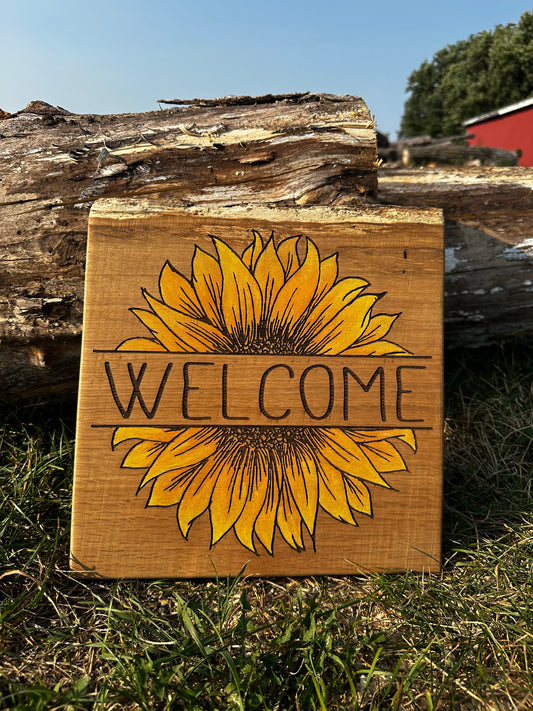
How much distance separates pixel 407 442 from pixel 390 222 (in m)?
0.70

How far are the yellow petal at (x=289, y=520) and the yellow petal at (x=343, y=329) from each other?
444 millimetres

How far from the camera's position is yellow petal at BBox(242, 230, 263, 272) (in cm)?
164

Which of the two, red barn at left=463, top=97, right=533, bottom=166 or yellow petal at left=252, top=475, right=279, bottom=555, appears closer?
yellow petal at left=252, top=475, right=279, bottom=555

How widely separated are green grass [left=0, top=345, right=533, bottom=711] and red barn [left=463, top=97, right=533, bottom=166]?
13427 millimetres

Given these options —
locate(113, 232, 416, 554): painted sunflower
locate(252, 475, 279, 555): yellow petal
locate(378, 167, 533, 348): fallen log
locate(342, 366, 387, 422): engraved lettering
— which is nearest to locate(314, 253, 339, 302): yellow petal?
locate(113, 232, 416, 554): painted sunflower

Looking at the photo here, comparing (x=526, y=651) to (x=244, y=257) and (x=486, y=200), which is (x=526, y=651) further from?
(x=486, y=200)

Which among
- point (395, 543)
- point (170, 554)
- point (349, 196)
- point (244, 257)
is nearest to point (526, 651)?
point (395, 543)

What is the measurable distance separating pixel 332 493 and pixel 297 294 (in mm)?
621

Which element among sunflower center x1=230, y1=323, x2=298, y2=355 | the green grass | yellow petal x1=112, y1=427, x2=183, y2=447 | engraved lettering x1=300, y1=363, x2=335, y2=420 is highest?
sunflower center x1=230, y1=323, x2=298, y2=355

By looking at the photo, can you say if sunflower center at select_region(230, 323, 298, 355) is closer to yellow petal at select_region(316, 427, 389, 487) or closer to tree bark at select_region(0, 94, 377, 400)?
yellow petal at select_region(316, 427, 389, 487)

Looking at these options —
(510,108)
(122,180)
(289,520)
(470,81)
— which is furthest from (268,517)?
(470,81)

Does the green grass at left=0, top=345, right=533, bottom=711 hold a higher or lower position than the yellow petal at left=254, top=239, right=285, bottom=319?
lower

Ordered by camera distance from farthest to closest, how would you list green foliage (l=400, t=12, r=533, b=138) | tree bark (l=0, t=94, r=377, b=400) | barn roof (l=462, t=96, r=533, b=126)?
green foliage (l=400, t=12, r=533, b=138), barn roof (l=462, t=96, r=533, b=126), tree bark (l=0, t=94, r=377, b=400)

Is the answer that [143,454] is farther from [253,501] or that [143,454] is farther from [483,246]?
[483,246]
